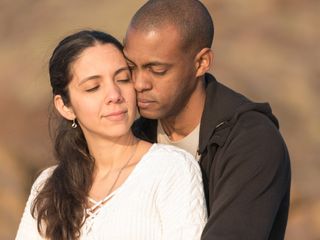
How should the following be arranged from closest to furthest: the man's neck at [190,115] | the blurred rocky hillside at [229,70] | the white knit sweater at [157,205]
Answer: the white knit sweater at [157,205]
the man's neck at [190,115]
the blurred rocky hillside at [229,70]

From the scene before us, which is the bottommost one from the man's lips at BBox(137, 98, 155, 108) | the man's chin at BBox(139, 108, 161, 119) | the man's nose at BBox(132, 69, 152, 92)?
the man's chin at BBox(139, 108, 161, 119)

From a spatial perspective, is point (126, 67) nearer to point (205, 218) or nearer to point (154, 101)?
point (154, 101)

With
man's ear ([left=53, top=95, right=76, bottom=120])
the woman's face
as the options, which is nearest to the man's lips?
the woman's face

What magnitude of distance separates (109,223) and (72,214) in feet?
0.57

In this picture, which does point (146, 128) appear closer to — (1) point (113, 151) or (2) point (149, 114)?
(2) point (149, 114)

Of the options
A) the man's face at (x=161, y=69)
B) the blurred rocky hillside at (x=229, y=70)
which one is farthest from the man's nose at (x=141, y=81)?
the blurred rocky hillside at (x=229, y=70)

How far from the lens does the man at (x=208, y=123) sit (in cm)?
307

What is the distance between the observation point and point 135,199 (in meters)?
2.99

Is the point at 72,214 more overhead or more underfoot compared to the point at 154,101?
more underfoot

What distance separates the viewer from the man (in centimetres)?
307

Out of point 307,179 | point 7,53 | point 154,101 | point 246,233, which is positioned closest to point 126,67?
point 154,101

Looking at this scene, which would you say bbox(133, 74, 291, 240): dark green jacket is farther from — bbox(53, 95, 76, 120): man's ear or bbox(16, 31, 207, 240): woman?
bbox(53, 95, 76, 120): man's ear

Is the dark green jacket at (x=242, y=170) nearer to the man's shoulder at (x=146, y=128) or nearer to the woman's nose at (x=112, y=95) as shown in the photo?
the man's shoulder at (x=146, y=128)

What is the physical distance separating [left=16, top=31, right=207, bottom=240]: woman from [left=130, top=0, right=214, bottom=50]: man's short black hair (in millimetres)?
289
